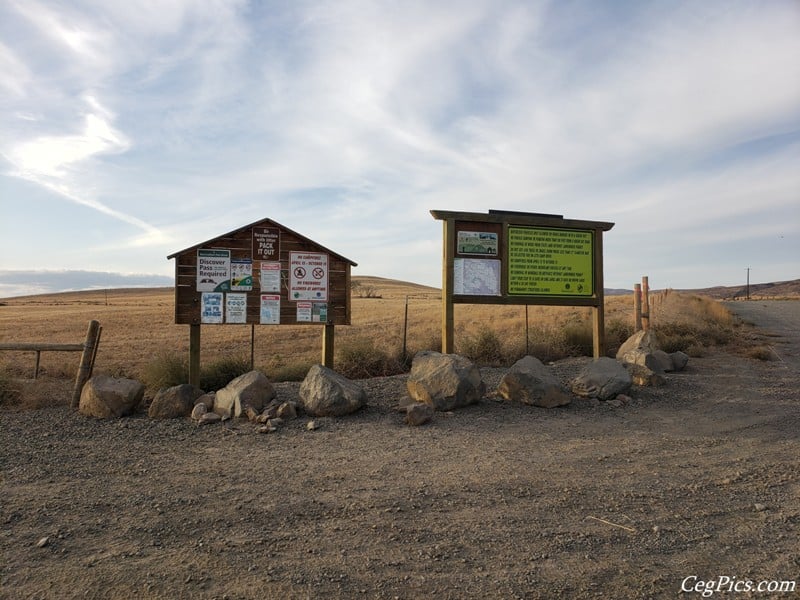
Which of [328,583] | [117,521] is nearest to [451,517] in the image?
[328,583]

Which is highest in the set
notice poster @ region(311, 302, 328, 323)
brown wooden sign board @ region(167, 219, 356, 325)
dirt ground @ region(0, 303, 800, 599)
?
brown wooden sign board @ region(167, 219, 356, 325)

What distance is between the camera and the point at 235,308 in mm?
9695

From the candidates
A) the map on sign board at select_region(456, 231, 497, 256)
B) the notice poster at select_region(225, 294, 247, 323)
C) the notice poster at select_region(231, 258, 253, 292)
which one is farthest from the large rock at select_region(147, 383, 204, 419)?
the map on sign board at select_region(456, 231, 497, 256)

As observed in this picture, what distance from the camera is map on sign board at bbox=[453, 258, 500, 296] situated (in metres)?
10.6

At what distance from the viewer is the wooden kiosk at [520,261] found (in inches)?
416

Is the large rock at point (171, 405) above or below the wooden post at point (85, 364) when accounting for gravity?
below

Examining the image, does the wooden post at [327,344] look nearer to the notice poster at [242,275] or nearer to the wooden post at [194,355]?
the notice poster at [242,275]

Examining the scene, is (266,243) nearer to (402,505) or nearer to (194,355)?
(194,355)

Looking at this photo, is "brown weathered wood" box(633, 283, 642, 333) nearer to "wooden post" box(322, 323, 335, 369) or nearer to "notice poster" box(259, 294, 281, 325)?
"wooden post" box(322, 323, 335, 369)

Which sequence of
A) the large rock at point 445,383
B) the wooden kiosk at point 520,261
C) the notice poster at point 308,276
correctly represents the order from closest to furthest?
the large rock at point 445,383 < the notice poster at point 308,276 < the wooden kiosk at point 520,261

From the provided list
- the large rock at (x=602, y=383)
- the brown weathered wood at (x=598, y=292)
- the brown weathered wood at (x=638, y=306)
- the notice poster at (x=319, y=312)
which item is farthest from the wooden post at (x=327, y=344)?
the brown weathered wood at (x=638, y=306)

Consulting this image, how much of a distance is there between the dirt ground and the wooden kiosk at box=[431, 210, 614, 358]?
283 cm

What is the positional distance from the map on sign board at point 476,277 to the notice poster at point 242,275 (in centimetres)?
354

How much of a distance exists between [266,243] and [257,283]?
0.68 metres
